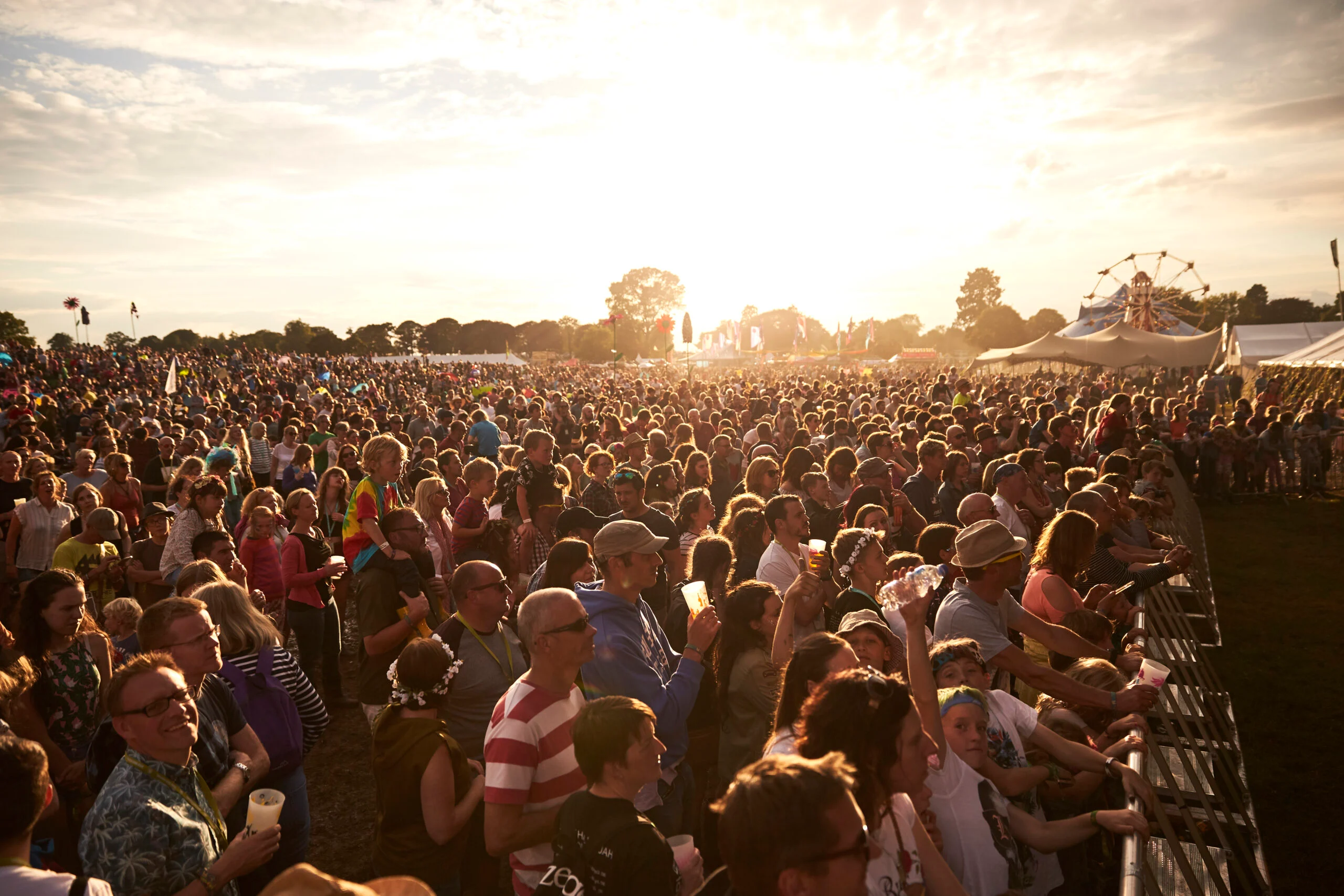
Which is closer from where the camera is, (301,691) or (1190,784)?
(301,691)

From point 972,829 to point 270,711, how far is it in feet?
9.04

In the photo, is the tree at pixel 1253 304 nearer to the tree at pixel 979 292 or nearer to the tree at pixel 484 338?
the tree at pixel 979 292

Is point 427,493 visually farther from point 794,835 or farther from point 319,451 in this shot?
point 319,451

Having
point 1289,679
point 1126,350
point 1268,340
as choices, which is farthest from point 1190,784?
point 1268,340

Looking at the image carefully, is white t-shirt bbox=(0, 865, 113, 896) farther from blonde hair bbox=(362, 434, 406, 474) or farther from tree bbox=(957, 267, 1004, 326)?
tree bbox=(957, 267, 1004, 326)

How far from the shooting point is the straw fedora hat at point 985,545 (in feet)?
12.9

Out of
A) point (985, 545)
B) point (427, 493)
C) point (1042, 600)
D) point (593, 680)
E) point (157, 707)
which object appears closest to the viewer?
point (157, 707)

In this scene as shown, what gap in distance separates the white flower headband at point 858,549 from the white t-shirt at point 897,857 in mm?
2262

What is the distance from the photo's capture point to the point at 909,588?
9.37ft

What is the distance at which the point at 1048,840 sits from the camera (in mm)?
2838

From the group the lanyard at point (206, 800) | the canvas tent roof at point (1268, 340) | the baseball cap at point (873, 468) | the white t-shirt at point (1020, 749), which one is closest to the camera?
the lanyard at point (206, 800)

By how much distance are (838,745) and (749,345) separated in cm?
7757

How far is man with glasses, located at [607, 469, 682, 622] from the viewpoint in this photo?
17.0 feet

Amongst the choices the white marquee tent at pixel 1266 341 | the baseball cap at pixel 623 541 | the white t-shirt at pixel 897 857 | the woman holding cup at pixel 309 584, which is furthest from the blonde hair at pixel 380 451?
the white marquee tent at pixel 1266 341
